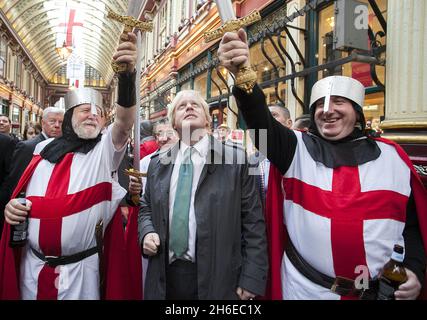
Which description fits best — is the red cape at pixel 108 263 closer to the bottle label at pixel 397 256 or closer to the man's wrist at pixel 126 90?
the man's wrist at pixel 126 90

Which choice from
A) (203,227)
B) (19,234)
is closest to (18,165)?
(19,234)

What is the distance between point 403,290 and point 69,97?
2.30 meters

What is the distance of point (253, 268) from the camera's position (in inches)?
70.2

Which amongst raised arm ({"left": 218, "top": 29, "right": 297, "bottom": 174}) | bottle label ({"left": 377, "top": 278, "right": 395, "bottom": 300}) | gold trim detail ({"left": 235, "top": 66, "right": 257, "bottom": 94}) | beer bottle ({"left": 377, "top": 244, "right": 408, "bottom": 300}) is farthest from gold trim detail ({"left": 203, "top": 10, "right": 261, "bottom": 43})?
bottle label ({"left": 377, "top": 278, "right": 395, "bottom": 300})

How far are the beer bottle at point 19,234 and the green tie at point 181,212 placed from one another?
0.90 metres

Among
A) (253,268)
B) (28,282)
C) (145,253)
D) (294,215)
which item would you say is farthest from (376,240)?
(28,282)

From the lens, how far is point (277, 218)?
1896 millimetres

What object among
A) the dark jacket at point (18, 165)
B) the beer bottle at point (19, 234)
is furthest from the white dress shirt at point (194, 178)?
the dark jacket at point (18, 165)

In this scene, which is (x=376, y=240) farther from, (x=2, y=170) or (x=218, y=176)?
(x=2, y=170)

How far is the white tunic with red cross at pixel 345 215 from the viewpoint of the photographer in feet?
5.37

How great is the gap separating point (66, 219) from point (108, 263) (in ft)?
1.59

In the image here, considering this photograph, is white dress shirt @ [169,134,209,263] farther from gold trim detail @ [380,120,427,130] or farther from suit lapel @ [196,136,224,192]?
gold trim detail @ [380,120,427,130]

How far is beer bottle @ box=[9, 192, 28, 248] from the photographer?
2.02 meters

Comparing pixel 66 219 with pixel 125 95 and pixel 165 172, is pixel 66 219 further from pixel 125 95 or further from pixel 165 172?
pixel 125 95
